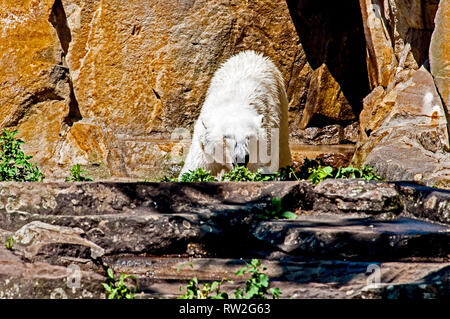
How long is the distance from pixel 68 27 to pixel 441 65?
6.10 m

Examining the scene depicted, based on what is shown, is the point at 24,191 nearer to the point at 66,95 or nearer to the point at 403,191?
the point at 403,191

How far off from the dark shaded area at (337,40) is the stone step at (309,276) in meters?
6.81

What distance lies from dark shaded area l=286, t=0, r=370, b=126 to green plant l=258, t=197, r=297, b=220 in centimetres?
Result: 611

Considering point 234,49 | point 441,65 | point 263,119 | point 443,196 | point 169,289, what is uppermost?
point 234,49

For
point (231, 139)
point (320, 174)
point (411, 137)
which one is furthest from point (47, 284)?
point (411, 137)

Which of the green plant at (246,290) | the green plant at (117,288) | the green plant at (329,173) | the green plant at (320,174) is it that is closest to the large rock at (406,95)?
the green plant at (329,173)

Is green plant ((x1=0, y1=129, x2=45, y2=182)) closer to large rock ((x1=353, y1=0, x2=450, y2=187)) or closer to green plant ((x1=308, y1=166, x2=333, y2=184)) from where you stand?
green plant ((x1=308, y1=166, x2=333, y2=184))

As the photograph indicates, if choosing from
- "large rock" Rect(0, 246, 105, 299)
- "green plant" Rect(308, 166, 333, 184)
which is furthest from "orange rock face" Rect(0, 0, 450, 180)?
"large rock" Rect(0, 246, 105, 299)

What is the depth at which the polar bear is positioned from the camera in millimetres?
6309

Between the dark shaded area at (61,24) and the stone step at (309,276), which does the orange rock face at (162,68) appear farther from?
the stone step at (309,276)

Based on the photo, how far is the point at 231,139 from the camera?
20.6 feet

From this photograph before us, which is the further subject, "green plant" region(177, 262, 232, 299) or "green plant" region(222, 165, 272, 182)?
"green plant" region(222, 165, 272, 182)

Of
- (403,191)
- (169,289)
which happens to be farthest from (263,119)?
(169,289)

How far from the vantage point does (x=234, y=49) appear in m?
9.88
